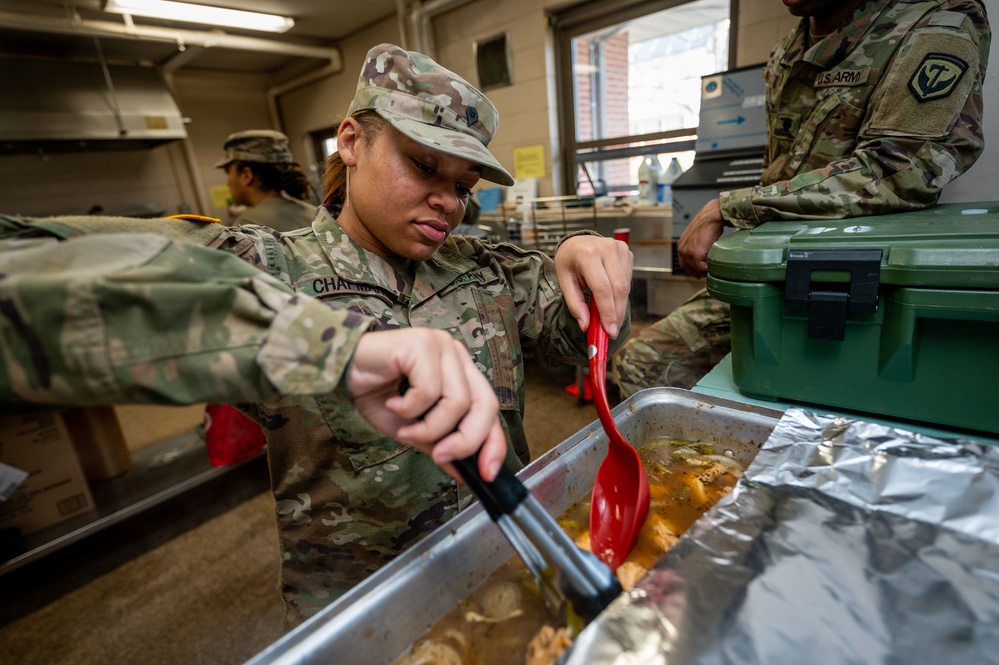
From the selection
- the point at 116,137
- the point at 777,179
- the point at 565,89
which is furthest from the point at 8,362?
the point at 116,137

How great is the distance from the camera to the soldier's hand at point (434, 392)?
1.49 ft

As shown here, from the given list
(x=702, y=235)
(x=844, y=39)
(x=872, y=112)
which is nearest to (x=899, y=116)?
(x=872, y=112)

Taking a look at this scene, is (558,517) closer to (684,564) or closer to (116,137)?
(684,564)

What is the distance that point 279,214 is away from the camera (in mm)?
2375

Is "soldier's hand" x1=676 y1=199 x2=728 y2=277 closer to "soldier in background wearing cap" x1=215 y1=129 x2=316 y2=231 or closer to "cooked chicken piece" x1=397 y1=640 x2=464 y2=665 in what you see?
"cooked chicken piece" x1=397 y1=640 x2=464 y2=665

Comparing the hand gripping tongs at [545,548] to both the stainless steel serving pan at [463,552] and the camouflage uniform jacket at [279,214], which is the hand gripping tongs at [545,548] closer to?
the stainless steel serving pan at [463,552]

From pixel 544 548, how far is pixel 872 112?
1193 mm

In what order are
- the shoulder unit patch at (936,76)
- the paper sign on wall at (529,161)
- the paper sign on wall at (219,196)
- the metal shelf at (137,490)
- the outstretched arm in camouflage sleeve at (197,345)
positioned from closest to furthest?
the outstretched arm in camouflage sleeve at (197,345), the shoulder unit patch at (936,76), the metal shelf at (137,490), the paper sign on wall at (529,161), the paper sign on wall at (219,196)

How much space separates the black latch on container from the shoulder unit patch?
21.6 inches

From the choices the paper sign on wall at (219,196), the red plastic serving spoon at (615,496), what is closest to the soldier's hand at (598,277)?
the red plastic serving spoon at (615,496)

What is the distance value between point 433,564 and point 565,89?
3.24 metres

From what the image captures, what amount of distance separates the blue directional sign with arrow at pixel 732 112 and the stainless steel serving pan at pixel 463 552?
157 centimetres

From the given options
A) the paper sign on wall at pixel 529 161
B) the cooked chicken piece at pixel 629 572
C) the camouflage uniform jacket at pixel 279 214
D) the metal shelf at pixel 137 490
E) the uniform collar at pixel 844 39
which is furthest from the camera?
the paper sign on wall at pixel 529 161

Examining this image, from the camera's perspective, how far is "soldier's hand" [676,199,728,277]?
1.16m
